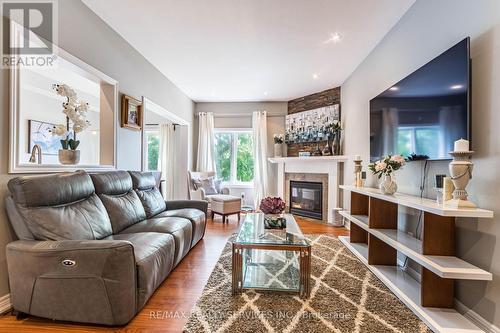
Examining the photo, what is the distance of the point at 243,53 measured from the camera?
343 centimetres

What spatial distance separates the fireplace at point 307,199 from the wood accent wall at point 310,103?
768 mm

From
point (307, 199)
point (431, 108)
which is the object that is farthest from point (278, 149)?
point (431, 108)

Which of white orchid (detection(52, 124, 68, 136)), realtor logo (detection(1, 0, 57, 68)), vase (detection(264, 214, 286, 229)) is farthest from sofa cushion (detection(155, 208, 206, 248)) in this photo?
realtor logo (detection(1, 0, 57, 68))

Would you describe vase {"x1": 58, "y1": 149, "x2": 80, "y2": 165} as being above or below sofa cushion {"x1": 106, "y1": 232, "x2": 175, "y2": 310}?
above

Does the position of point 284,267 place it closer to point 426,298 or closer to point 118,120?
point 426,298

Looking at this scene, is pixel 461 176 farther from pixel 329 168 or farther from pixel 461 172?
pixel 329 168

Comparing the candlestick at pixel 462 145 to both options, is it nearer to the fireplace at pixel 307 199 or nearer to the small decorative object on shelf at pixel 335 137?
the small decorative object on shelf at pixel 335 137

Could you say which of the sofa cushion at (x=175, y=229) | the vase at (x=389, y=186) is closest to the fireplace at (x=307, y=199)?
the vase at (x=389, y=186)

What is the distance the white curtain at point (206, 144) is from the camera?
5.90 metres

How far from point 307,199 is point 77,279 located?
13.8 feet

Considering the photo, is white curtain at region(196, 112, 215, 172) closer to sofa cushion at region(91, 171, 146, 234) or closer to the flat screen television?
sofa cushion at region(91, 171, 146, 234)

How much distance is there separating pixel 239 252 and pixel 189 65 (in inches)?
122

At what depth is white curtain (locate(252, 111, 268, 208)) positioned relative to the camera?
5805 millimetres

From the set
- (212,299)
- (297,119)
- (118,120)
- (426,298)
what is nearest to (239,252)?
(212,299)
